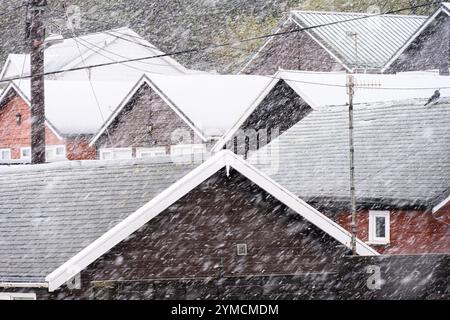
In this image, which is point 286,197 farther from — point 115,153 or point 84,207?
point 115,153

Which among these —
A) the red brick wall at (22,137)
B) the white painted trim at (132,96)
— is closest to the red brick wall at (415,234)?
the white painted trim at (132,96)

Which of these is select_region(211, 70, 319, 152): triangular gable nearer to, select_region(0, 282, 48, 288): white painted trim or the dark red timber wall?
the dark red timber wall

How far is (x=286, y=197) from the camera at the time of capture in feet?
18.8

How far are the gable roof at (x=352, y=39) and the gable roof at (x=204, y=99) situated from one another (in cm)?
115

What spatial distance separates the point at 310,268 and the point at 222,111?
23.2ft

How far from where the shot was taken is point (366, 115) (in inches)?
405

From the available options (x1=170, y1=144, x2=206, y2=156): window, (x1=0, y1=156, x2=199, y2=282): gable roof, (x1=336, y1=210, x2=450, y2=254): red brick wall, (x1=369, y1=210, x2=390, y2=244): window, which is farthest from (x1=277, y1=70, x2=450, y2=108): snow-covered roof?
(x1=0, y1=156, x2=199, y2=282): gable roof

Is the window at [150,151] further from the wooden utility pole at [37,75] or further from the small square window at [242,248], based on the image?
the small square window at [242,248]

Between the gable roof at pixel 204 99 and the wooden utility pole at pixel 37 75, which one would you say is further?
the gable roof at pixel 204 99

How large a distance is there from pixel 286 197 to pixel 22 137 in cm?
896

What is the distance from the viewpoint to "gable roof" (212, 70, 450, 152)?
11.2m

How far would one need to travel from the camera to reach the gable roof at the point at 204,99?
1222 centimetres
